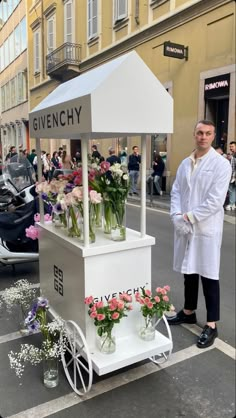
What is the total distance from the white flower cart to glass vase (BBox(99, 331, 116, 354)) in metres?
0.02

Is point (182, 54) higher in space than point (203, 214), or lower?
higher

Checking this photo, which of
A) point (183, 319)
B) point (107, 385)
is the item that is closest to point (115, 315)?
point (107, 385)

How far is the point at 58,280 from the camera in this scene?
2037 mm

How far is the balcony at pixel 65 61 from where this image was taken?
6.28 metres

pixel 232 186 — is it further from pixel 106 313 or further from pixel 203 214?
pixel 106 313

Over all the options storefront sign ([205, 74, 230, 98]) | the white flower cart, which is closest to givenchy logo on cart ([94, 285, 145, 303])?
the white flower cart

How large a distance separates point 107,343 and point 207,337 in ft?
2.28

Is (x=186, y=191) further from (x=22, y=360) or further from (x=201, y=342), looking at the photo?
(x=22, y=360)

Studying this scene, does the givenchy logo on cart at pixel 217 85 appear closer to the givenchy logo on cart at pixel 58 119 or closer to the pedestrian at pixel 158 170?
the pedestrian at pixel 158 170

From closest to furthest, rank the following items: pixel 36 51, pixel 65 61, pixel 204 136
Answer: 1. pixel 204 136
2. pixel 65 61
3. pixel 36 51

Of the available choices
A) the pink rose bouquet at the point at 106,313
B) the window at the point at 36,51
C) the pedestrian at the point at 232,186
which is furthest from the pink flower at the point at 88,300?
the window at the point at 36,51

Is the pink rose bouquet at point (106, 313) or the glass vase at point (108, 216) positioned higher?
the glass vase at point (108, 216)

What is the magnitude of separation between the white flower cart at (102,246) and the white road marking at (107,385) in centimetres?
5

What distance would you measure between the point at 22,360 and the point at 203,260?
3.79 feet
